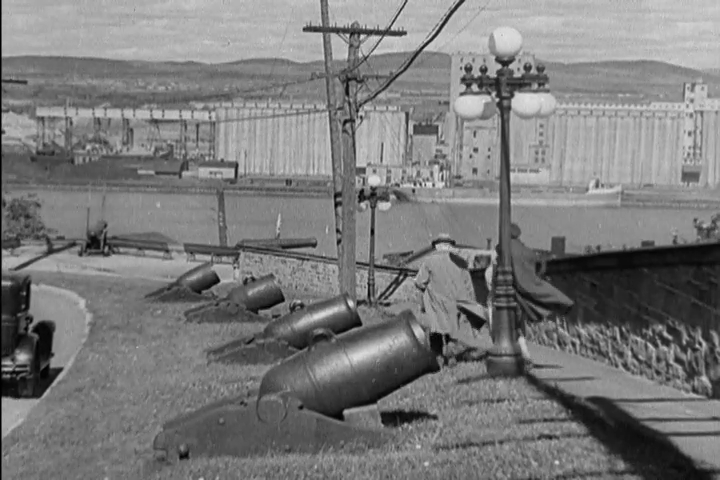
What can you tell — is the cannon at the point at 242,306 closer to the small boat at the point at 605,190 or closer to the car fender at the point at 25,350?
the car fender at the point at 25,350

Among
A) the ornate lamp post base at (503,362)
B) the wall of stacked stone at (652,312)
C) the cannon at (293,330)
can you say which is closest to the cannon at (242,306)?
the wall of stacked stone at (652,312)

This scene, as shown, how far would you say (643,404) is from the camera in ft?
27.5

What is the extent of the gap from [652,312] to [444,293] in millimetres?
1677

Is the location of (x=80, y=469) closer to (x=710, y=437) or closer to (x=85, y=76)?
(x=85, y=76)

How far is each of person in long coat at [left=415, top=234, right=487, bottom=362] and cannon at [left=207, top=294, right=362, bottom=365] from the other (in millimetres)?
635

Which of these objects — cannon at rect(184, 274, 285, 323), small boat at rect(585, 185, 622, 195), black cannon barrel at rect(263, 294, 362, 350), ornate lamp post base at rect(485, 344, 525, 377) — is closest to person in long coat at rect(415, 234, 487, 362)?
black cannon barrel at rect(263, 294, 362, 350)

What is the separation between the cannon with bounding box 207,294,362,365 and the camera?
34.5 feet

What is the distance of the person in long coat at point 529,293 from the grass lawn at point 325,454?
63 centimetres

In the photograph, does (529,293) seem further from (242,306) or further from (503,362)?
(242,306)

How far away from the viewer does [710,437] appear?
22.6 ft

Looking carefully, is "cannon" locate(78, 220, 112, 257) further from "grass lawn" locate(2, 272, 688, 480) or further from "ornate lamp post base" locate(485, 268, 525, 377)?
"ornate lamp post base" locate(485, 268, 525, 377)

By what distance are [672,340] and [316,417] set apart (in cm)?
435

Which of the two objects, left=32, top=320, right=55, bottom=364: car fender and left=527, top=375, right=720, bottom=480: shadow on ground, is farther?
left=527, top=375, right=720, bottom=480: shadow on ground

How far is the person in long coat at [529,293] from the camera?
10.2 meters
